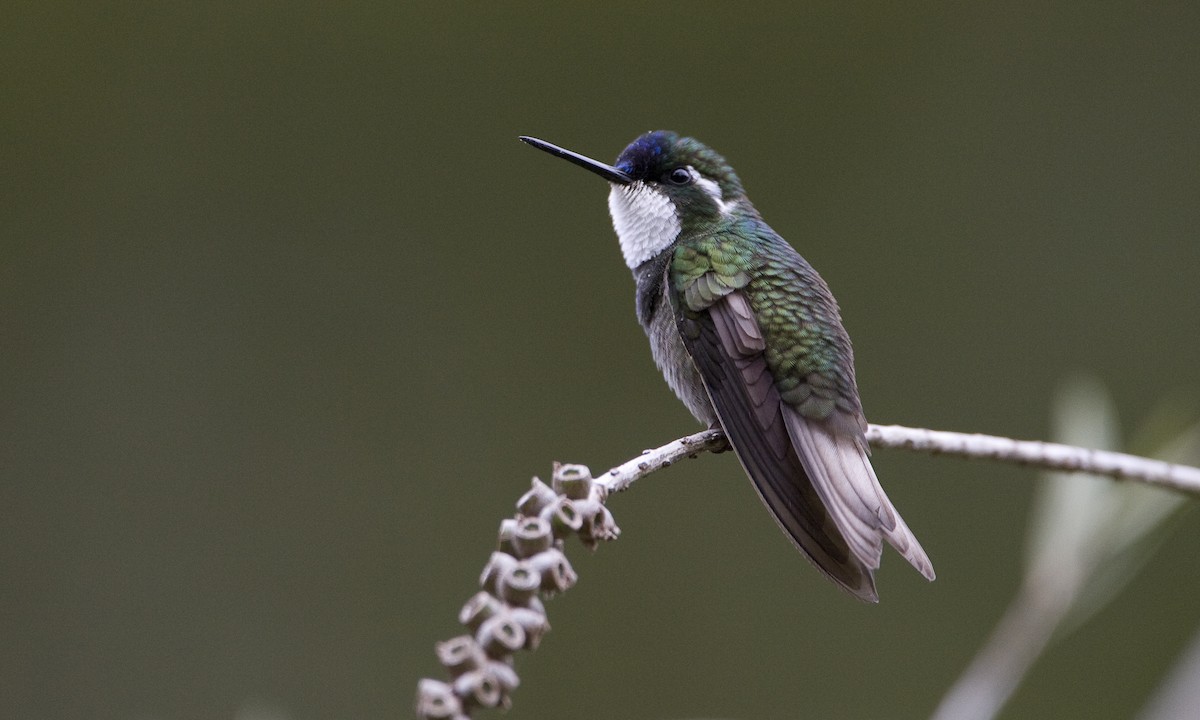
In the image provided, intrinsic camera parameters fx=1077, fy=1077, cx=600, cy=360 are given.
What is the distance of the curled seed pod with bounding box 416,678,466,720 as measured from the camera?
0.64 meters

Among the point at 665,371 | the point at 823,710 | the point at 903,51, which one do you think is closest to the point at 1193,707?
the point at 665,371

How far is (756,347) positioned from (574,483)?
843 millimetres

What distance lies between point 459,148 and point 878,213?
1714 millimetres

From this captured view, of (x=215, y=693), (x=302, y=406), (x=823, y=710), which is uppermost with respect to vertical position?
(x=302, y=406)

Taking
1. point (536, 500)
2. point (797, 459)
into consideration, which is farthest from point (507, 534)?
point (797, 459)

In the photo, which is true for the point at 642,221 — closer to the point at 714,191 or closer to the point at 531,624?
the point at 714,191

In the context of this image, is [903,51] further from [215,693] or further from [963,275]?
[215,693]

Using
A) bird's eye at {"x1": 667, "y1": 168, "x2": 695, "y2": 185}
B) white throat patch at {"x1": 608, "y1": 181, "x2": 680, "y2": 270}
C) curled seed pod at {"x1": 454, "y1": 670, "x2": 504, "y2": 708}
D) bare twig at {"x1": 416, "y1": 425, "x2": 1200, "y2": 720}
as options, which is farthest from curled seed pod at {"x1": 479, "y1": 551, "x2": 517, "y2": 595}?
bird's eye at {"x1": 667, "y1": 168, "x2": 695, "y2": 185}

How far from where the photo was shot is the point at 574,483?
92 cm

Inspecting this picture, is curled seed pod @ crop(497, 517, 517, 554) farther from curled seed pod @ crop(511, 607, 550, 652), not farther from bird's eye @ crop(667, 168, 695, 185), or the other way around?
bird's eye @ crop(667, 168, 695, 185)

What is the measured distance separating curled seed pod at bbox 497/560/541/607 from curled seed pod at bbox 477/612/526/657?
0.03m

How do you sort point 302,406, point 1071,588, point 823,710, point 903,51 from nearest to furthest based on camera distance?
point 1071,588, point 823,710, point 302,406, point 903,51

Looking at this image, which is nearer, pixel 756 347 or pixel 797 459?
pixel 797 459

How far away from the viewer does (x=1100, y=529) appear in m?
1.05
